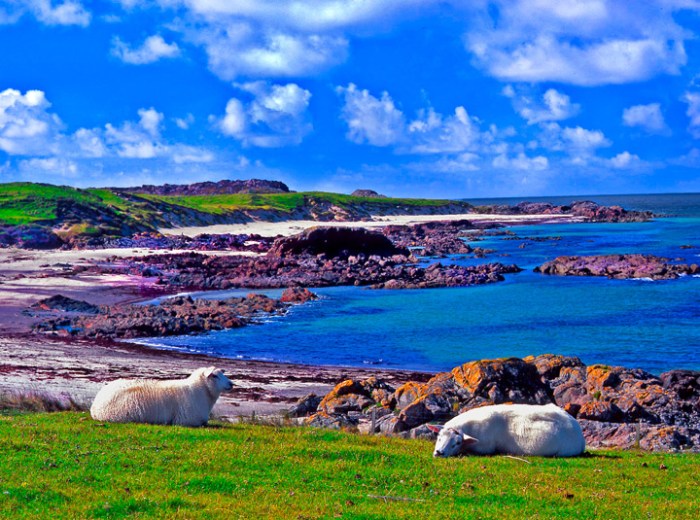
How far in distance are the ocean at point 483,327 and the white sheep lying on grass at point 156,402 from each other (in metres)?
22.7

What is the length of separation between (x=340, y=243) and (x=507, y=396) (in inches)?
2736

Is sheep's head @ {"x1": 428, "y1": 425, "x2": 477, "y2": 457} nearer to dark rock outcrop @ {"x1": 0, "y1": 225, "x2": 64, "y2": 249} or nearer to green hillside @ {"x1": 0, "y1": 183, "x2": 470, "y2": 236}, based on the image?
dark rock outcrop @ {"x1": 0, "y1": 225, "x2": 64, "y2": 249}

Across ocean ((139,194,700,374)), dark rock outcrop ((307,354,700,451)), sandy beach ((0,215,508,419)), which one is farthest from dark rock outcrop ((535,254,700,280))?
dark rock outcrop ((307,354,700,451))

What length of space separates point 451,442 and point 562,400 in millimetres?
12814

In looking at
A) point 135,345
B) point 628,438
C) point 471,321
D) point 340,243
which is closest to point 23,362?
point 135,345

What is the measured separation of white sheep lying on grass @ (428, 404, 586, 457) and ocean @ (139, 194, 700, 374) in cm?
2308

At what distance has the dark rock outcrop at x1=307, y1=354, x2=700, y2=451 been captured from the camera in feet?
67.3

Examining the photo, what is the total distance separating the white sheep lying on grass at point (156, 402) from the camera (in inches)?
687

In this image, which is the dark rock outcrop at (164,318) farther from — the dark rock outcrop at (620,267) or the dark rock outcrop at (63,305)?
the dark rock outcrop at (620,267)

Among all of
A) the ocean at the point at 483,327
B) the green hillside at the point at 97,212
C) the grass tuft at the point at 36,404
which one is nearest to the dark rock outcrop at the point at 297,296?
the ocean at the point at 483,327

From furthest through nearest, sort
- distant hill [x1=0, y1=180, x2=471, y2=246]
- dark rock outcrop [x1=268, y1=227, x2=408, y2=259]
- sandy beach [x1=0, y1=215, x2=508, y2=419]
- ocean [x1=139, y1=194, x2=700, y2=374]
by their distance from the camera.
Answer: distant hill [x1=0, y1=180, x2=471, y2=246], dark rock outcrop [x1=268, y1=227, x2=408, y2=259], ocean [x1=139, y1=194, x2=700, y2=374], sandy beach [x1=0, y1=215, x2=508, y2=419]

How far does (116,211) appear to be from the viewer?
455 feet

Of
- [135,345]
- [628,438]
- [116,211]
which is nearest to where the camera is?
[628,438]

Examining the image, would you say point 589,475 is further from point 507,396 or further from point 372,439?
point 507,396
